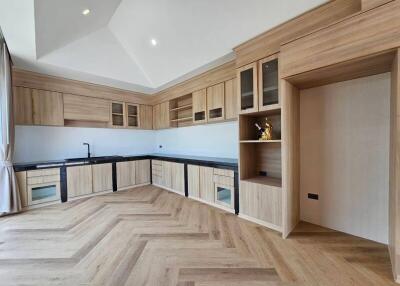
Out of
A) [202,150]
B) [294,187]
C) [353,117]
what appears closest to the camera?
[353,117]

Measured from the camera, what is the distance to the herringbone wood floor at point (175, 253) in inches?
61.8

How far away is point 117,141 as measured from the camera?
490 centimetres

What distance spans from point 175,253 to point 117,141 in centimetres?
376

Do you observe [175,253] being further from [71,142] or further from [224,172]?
[71,142]

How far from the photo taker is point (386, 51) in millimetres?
1487

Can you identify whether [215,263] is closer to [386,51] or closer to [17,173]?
[386,51]

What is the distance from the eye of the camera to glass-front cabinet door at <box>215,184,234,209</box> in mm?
3006

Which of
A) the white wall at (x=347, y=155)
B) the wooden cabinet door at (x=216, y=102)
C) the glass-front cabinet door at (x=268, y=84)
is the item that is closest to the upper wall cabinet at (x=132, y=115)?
the wooden cabinet door at (x=216, y=102)

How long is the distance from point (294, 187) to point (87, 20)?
4003 mm

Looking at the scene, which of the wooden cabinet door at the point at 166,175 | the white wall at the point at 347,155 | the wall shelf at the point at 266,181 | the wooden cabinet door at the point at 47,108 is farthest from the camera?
the wooden cabinet door at the point at 166,175

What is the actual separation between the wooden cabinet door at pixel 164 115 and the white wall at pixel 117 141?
312mm

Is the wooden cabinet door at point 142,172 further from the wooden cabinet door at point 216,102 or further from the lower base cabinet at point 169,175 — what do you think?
the wooden cabinet door at point 216,102

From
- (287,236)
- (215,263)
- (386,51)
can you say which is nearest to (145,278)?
(215,263)

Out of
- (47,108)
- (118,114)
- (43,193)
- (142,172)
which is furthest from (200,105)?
(43,193)
